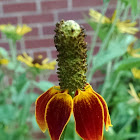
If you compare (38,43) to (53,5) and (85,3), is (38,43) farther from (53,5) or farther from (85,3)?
(85,3)

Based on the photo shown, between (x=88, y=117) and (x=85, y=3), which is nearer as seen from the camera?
(x=88, y=117)

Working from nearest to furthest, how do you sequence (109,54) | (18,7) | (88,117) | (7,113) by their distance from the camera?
(88,117) → (109,54) → (7,113) → (18,7)

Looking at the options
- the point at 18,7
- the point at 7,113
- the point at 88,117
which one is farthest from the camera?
the point at 18,7

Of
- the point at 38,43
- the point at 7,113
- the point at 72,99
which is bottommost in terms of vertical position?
the point at 7,113

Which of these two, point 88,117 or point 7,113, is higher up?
point 88,117

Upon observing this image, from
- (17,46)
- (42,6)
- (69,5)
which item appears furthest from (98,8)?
(17,46)

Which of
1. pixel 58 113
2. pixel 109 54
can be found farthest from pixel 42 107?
pixel 109 54

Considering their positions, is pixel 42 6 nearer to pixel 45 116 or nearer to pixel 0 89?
pixel 0 89

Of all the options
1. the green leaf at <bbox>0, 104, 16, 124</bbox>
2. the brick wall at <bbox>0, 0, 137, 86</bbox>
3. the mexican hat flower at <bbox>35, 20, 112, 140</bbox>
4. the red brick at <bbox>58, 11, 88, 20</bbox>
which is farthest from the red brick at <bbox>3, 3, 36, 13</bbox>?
the mexican hat flower at <bbox>35, 20, 112, 140</bbox>
